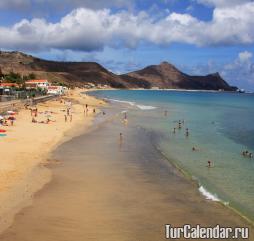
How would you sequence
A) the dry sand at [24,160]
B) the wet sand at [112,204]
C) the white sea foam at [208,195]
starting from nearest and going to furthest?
the wet sand at [112,204], the dry sand at [24,160], the white sea foam at [208,195]

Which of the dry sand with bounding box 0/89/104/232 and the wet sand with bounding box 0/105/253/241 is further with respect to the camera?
the dry sand with bounding box 0/89/104/232

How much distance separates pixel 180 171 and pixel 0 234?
43.9 ft

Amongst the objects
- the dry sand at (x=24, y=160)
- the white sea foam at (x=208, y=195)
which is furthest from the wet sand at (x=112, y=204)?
the dry sand at (x=24, y=160)

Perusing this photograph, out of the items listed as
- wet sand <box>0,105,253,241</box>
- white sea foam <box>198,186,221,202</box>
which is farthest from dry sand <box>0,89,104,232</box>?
white sea foam <box>198,186,221,202</box>

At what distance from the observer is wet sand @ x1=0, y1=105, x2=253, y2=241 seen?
14203 mm

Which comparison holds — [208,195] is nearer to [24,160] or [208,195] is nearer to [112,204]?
[112,204]

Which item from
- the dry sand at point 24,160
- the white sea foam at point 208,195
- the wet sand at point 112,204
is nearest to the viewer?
the wet sand at point 112,204

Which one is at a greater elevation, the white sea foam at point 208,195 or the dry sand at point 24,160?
the dry sand at point 24,160

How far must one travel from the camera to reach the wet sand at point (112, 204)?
14203 millimetres

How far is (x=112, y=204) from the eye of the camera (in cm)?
1738

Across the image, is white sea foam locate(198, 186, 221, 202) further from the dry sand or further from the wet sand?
the dry sand

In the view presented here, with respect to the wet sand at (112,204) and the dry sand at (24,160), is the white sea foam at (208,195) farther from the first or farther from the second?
the dry sand at (24,160)

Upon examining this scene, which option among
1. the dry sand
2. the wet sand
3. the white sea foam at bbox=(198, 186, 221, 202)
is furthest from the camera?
the white sea foam at bbox=(198, 186, 221, 202)

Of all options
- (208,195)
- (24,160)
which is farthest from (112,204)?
(24,160)
